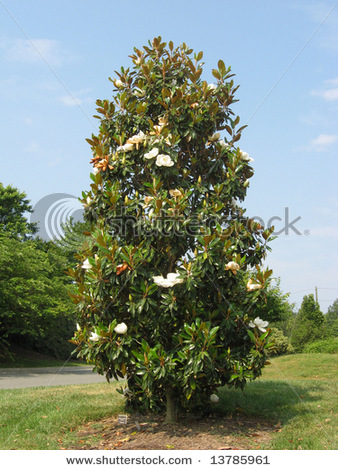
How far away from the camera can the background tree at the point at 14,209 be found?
29481mm

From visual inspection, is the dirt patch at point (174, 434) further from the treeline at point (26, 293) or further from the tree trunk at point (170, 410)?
the treeline at point (26, 293)

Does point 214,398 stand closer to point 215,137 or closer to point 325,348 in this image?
point 215,137

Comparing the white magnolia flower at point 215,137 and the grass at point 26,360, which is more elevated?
the white magnolia flower at point 215,137

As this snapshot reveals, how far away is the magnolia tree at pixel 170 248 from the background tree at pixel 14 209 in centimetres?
2441

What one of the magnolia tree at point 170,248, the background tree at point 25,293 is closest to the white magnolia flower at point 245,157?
the magnolia tree at point 170,248

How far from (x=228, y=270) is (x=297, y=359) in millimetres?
12397

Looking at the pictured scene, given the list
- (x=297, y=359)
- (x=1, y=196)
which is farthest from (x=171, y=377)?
(x=1, y=196)

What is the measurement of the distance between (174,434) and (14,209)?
28.0 meters

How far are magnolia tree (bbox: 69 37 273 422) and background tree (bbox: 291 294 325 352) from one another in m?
21.7

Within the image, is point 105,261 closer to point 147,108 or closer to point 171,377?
point 171,377

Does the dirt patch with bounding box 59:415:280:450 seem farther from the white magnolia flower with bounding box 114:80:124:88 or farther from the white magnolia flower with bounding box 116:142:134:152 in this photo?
the white magnolia flower with bounding box 114:80:124:88

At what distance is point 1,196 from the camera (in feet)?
98.1
